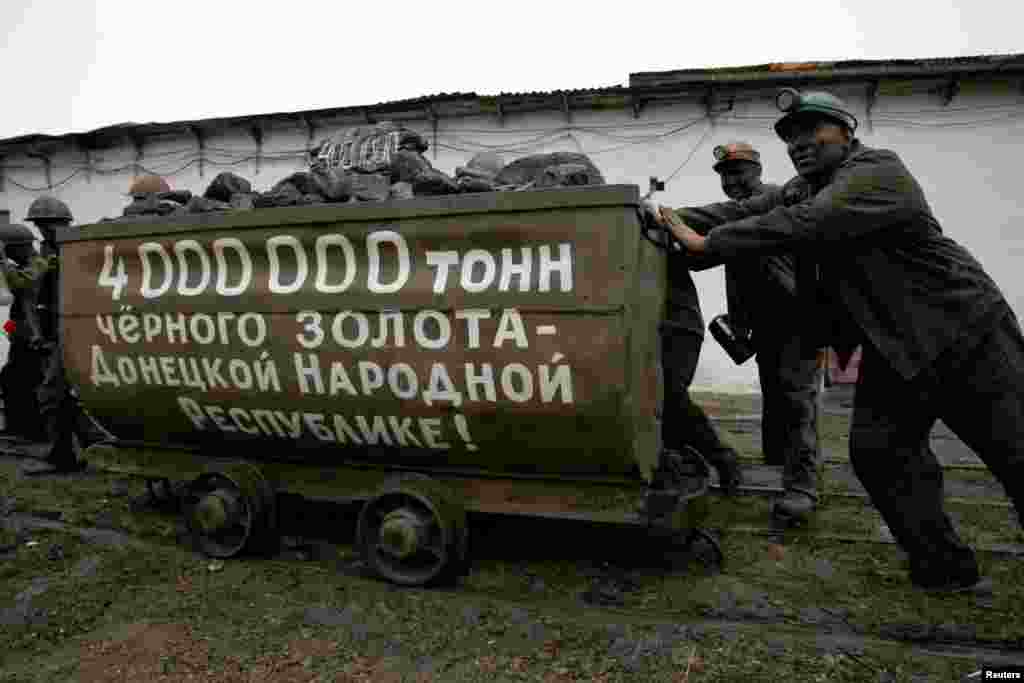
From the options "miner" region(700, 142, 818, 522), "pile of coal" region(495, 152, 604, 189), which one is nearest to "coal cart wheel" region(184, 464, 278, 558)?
"pile of coal" region(495, 152, 604, 189)

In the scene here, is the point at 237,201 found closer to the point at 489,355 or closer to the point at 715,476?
the point at 489,355

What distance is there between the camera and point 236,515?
3.84 metres

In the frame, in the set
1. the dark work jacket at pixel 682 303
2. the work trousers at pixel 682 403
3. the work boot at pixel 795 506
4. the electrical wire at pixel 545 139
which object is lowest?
the work boot at pixel 795 506

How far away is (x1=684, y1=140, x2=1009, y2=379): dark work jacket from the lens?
294 cm

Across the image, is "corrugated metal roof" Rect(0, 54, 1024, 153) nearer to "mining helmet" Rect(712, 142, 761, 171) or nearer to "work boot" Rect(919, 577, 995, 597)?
"mining helmet" Rect(712, 142, 761, 171)

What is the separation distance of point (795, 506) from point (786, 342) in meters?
0.97

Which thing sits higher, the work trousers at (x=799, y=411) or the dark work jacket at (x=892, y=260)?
the dark work jacket at (x=892, y=260)

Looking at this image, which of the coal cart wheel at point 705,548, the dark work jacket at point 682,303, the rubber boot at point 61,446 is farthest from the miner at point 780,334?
the rubber boot at point 61,446

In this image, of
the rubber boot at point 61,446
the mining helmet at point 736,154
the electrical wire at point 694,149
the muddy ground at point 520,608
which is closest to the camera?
the muddy ground at point 520,608

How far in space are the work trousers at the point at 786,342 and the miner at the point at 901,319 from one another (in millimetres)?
881

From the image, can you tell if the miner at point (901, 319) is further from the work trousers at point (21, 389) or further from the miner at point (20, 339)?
the work trousers at point (21, 389)

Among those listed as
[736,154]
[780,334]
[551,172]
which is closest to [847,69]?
[736,154]

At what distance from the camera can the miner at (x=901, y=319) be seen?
2910mm

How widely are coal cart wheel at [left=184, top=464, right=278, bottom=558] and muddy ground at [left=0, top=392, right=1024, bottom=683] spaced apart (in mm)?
100
